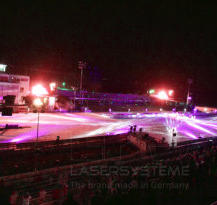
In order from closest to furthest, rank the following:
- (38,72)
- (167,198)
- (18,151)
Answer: (167,198), (18,151), (38,72)

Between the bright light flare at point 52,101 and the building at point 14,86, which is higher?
the building at point 14,86

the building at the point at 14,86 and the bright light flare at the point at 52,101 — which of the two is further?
the bright light flare at the point at 52,101

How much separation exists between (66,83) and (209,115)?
1333 inches

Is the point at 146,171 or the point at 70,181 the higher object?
the point at 146,171

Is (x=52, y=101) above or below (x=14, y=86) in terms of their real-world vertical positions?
below

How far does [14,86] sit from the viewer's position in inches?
1153

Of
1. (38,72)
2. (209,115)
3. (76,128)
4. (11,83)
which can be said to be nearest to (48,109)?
(11,83)

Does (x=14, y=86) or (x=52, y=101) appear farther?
(x=52, y=101)

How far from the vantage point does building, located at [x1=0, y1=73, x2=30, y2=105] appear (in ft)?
92.2

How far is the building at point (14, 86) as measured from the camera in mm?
28108

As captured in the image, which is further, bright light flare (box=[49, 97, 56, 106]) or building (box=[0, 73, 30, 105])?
bright light flare (box=[49, 97, 56, 106])

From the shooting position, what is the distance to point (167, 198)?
7.28 meters

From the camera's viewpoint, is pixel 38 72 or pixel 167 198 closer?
pixel 167 198

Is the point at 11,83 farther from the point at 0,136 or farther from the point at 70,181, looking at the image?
the point at 70,181
